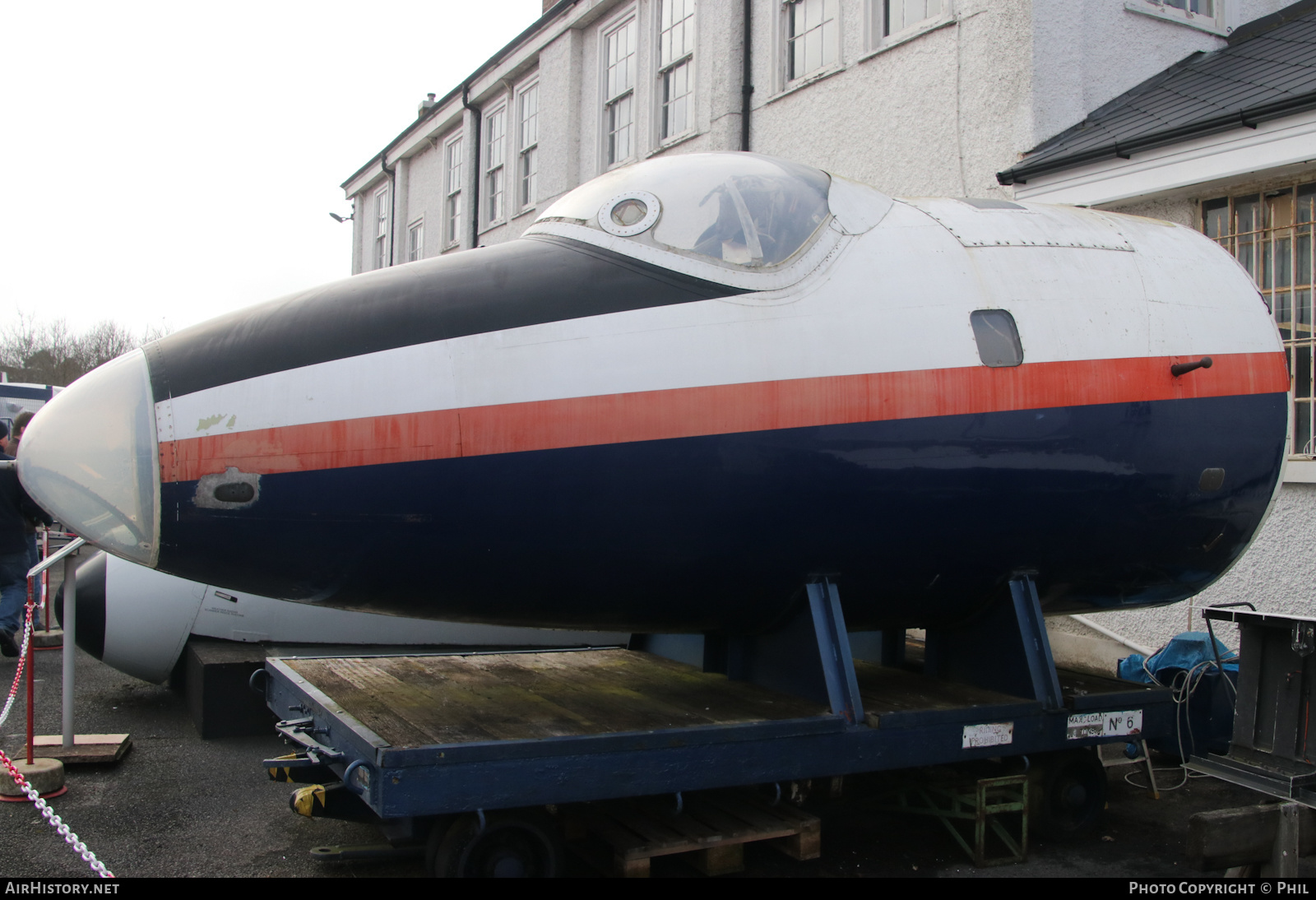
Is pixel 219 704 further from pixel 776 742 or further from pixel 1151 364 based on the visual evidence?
pixel 1151 364

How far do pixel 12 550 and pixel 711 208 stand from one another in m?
7.10

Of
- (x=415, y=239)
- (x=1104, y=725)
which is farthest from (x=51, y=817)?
(x=415, y=239)

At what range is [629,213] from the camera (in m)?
3.87

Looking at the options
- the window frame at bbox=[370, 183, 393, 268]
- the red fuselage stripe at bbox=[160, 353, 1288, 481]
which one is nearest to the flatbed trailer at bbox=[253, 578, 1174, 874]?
the red fuselage stripe at bbox=[160, 353, 1288, 481]

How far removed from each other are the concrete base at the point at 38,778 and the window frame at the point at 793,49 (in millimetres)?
8793

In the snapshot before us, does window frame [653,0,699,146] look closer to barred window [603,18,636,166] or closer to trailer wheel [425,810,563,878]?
barred window [603,18,636,166]

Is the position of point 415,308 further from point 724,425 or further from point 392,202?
point 392,202

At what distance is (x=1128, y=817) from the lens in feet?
16.4

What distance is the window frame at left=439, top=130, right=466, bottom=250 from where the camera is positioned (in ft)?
62.9

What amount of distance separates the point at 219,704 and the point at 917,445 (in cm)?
471

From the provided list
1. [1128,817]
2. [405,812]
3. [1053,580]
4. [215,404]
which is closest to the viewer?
[405,812]

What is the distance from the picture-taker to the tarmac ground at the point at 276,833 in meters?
4.15

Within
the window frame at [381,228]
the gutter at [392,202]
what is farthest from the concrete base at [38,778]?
the window frame at [381,228]

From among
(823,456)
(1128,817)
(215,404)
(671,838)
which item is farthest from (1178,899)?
(215,404)
